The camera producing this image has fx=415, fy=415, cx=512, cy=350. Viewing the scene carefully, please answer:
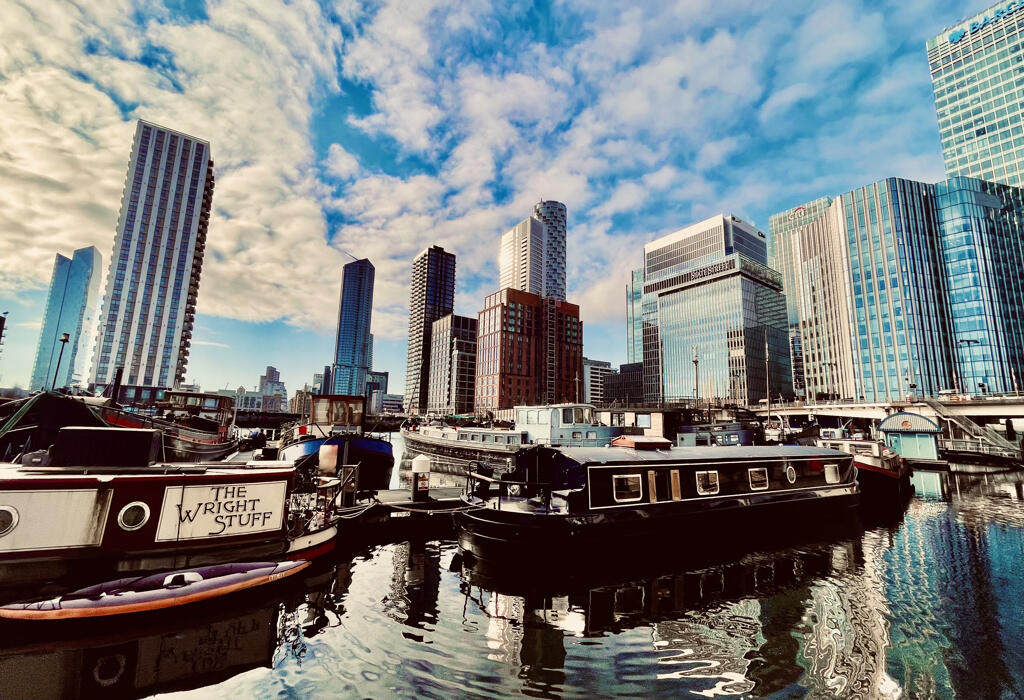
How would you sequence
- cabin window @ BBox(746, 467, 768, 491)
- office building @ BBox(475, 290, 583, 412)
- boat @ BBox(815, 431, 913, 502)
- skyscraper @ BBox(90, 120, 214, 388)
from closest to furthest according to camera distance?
cabin window @ BBox(746, 467, 768, 491) < boat @ BBox(815, 431, 913, 502) < skyscraper @ BBox(90, 120, 214, 388) < office building @ BBox(475, 290, 583, 412)

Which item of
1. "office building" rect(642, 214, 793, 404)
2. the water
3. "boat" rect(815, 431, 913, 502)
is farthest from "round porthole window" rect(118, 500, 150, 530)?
"office building" rect(642, 214, 793, 404)

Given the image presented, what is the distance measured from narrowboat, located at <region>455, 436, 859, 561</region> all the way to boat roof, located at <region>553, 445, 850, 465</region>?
0.16ft

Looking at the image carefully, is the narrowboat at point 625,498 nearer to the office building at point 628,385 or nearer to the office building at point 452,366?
the office building at point 452,366

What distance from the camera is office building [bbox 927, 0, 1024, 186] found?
364ft

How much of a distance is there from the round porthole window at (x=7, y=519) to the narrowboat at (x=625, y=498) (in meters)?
12.4

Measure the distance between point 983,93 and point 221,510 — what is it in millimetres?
191532

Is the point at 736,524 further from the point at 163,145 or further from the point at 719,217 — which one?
the point at 163,145

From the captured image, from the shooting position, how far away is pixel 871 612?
12.3 m

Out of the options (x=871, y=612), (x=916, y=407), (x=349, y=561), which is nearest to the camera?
(x=871, y=612)

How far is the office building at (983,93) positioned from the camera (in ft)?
364

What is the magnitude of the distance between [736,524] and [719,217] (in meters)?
167

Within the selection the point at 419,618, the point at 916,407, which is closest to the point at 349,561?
the point at 419,618

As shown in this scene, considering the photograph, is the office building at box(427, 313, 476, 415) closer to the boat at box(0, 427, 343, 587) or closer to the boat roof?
the boat roof

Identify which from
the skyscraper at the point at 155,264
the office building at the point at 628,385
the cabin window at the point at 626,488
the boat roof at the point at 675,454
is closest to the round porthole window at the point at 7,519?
the boat roof at the point at 675,454
